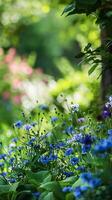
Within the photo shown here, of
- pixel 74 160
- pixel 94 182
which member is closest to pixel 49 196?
pixel 74 160

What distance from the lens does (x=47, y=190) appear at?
3057 millimetres

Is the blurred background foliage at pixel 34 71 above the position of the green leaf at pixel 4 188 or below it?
above

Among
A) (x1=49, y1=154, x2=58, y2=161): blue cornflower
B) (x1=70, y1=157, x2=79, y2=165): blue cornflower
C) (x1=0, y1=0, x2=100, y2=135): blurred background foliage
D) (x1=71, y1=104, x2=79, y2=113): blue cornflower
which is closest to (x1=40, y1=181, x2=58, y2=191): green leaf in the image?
(x1=70, y1=157, x2=79, y2=165): blue cornflower

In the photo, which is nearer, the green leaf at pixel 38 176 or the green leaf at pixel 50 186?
the green leaf at pixel 50 186

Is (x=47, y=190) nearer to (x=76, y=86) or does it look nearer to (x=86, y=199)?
(x=86, y=199)

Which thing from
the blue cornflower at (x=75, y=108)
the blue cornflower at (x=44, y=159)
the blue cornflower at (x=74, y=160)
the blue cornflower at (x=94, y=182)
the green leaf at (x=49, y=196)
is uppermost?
the blue cornflower at (x=75, y=108)

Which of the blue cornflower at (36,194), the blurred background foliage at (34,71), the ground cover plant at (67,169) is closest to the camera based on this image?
the ground cover plant at (67,169)

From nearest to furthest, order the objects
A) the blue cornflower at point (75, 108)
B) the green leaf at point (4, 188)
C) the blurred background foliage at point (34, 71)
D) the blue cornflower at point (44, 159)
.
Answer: the green leaf at point (4, 188)
the blue cornflower at point (44, 159)
the blue cornflower at point (75, 108)
the blurred background foliage at point (34, 71)

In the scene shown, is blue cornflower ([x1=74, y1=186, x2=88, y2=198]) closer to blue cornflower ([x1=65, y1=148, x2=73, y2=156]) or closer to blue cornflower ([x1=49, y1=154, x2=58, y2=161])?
blue cornflower ([x1=65, y1=148, x2=73, y2=156])

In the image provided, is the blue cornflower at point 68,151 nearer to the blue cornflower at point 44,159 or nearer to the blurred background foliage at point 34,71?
the blue cornflower at point 44,159

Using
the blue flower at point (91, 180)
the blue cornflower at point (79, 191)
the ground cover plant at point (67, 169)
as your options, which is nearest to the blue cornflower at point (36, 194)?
the ground cover plant at point (67, 169)

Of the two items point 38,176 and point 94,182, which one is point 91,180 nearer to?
point 94,182

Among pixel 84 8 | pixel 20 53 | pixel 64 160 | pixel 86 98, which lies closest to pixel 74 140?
pixel 64 160

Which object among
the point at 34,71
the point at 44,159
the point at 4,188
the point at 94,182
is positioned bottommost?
the point at 94,182
